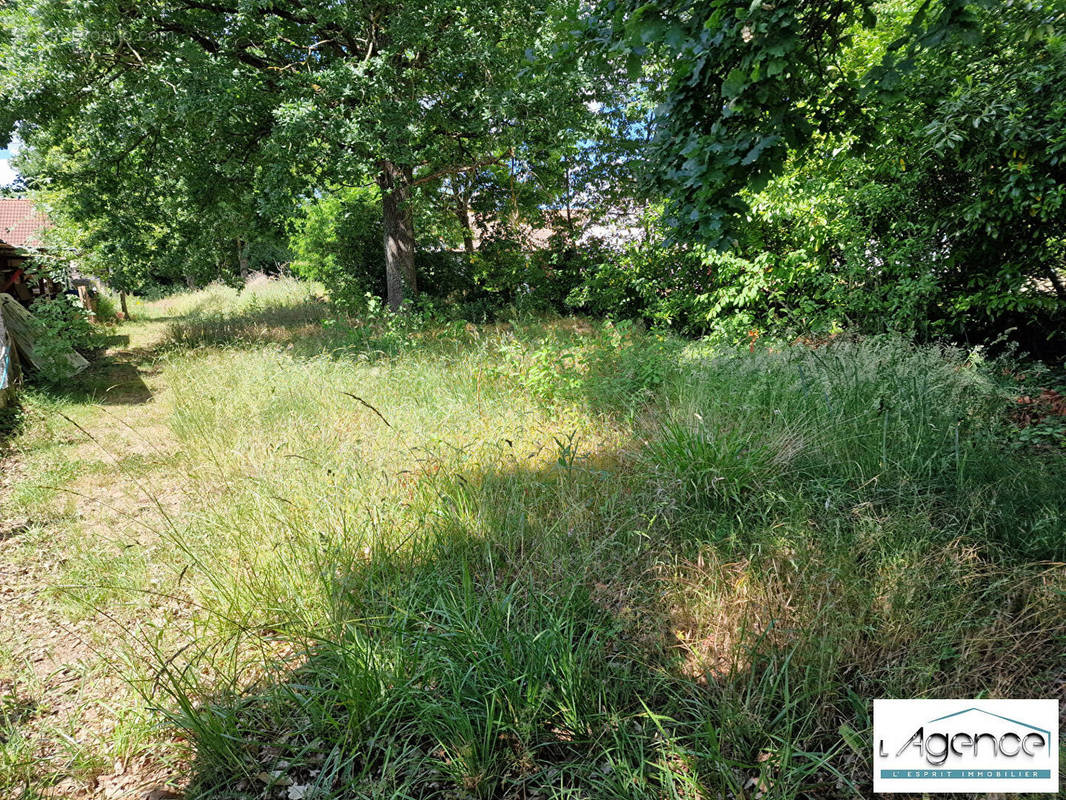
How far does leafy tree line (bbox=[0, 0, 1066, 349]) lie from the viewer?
2.79m

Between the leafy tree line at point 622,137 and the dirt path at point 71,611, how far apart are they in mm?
3565

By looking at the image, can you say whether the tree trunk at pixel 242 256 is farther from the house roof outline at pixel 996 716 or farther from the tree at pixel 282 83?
the house roof outline at pixel 996 716

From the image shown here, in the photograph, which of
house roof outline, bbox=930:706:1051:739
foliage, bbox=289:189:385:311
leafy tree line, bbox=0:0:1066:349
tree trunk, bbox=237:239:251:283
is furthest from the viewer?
tree trunk, bbox=237:239:251:283

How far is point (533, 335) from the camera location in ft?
27.0

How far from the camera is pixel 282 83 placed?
696 centimetres

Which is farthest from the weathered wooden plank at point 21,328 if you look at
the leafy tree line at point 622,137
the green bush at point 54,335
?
the leafy tree line at point 622,137

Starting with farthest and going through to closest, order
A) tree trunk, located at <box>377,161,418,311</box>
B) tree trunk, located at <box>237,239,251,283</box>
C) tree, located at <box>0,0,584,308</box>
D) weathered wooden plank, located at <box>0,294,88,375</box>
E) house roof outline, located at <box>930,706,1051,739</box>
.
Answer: tree trunk, located at <box>237,239,251,283</box>, tree trunk, located at <box>377,161,418,311</box>, weathered wooden plank, located at <box>0,294,88,375</box>, tree, located at <box>0,0,584,308</box>, house roof outline, located at <box>930,706,1051,739</box>

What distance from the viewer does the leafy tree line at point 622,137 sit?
2793 mm

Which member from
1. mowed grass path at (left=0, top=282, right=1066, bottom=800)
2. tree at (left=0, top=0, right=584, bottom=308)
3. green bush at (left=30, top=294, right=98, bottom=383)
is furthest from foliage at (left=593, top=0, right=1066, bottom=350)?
green bush at (left=30, top=294, right=98, bottom=383)

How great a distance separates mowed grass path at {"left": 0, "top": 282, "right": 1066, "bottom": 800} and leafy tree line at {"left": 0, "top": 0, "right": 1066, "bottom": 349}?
1573 mm

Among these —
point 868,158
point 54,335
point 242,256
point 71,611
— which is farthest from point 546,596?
A: point 242,256

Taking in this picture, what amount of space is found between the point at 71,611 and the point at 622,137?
35.8 feet

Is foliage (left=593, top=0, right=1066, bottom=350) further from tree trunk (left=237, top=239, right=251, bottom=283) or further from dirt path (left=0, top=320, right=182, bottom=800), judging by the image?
tree trunk (left=237, top=239, right=251, bottom=283)

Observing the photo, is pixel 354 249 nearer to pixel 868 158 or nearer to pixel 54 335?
pixel 54 335
